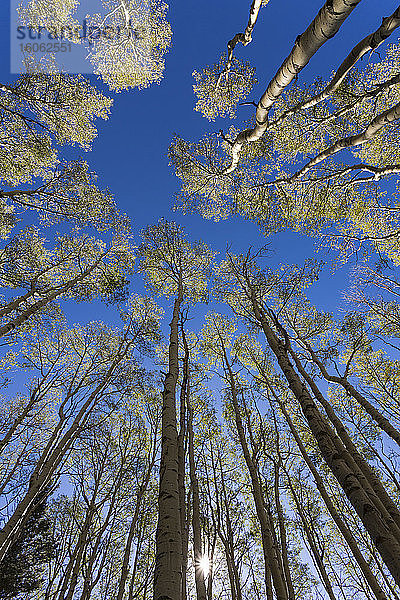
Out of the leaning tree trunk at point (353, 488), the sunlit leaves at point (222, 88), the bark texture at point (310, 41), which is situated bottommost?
the leaning tree trunk at point (353, 488)

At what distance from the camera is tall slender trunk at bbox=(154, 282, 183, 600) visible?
7.95 feet

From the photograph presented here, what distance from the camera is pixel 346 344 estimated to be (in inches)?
441

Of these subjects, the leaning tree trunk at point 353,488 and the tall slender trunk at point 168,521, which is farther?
the leaning tree trunk at point 353,488

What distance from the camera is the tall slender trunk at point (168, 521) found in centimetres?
242

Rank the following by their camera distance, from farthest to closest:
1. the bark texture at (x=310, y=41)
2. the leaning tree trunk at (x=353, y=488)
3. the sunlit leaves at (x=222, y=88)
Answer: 1. the sunlit leaves at (x=222, y=88)
2. the leaning tree trunk at (x=353, y=488)
3. the bark texture at (x=310, y=41)


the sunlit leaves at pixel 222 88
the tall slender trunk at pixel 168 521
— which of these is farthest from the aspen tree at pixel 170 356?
the sunlit leaves at pixel 222 88

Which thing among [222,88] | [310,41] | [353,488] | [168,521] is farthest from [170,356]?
[222,88]

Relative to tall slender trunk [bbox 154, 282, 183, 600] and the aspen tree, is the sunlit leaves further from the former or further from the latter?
tall slender trunk [bbox 154, 282, 183, 600]

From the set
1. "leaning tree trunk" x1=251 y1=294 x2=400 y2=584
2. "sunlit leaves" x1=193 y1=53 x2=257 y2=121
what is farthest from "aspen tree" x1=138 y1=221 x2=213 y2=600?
"sunlit leaves" x1=193 y1=53 x2=257 y2=121

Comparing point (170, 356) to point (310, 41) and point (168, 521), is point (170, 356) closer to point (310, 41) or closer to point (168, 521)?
point (168, 521)

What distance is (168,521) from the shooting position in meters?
2.91

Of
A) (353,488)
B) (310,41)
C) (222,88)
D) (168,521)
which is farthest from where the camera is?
(222,88)

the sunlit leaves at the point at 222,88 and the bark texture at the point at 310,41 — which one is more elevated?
the sunlit leaves at the point at 222,88

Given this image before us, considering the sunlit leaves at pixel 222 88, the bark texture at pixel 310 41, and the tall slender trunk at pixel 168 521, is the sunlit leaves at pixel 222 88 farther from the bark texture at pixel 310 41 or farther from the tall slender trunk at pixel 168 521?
the tall slender trunk at pixel 168 521
